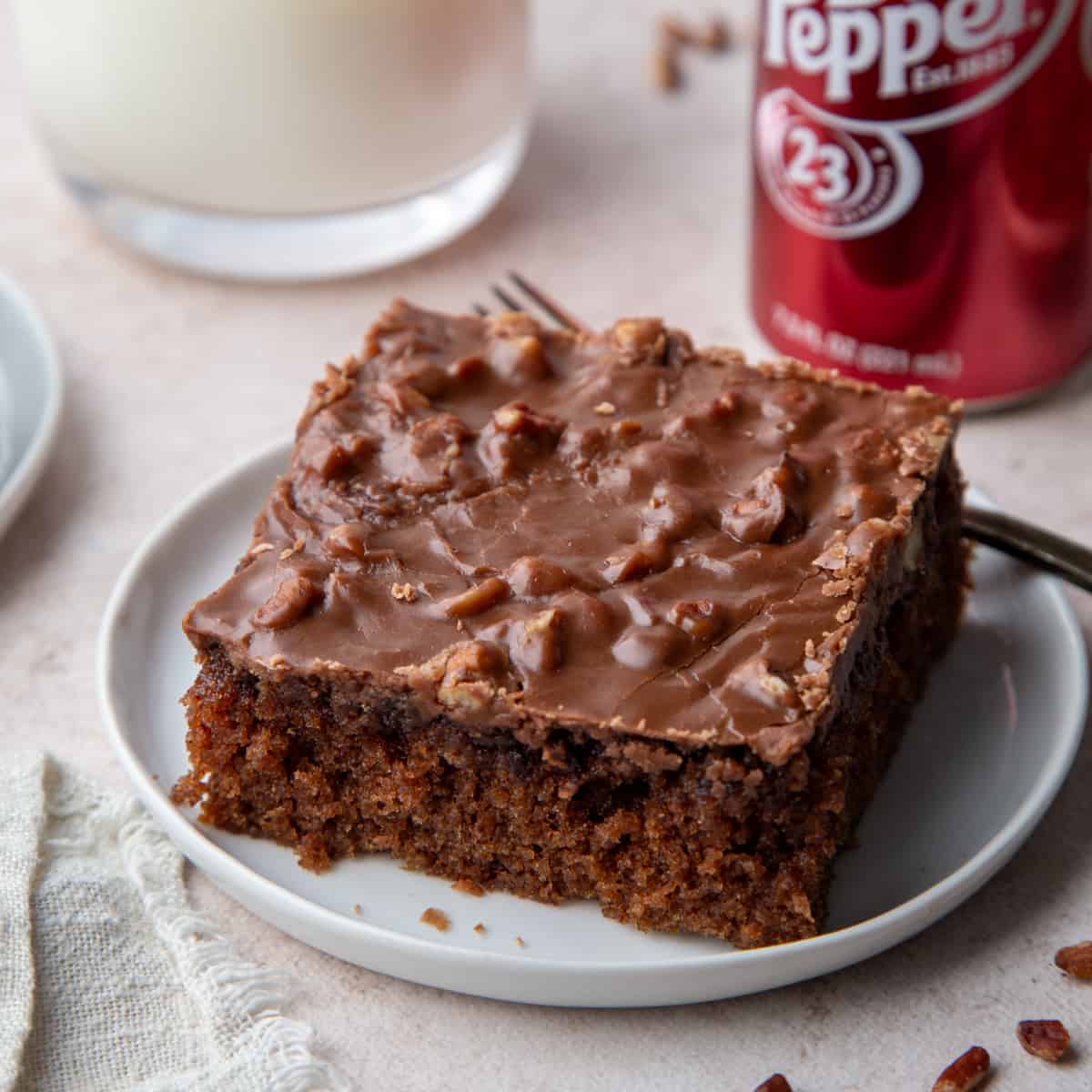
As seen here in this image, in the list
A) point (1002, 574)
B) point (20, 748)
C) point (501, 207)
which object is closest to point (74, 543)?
point (20, 748)

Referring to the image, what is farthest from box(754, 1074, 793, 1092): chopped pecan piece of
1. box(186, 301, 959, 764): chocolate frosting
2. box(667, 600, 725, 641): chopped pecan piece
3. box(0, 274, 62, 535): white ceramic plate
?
box(0, 274, 62, 535): white ceramic plate

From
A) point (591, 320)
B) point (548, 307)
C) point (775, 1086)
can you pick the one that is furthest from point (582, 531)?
point (591, 320)

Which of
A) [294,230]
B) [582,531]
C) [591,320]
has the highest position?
[582,531]

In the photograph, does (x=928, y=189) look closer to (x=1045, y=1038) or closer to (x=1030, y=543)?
(x=1030, y=543)

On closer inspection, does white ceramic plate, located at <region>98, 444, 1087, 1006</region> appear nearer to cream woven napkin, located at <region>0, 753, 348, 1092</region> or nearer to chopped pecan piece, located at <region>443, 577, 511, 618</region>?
cream woven napkin, located at <region>0, 753, 348, 1092</region>

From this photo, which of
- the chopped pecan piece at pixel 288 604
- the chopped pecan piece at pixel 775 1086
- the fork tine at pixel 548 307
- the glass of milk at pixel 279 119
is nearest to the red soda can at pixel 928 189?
the fork tine at pixel 548 307

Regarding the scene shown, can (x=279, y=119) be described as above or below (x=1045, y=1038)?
above

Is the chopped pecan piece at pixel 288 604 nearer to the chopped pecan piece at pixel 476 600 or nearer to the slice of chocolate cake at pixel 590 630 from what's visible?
the slice of chocolate cake at pixel 590 630
